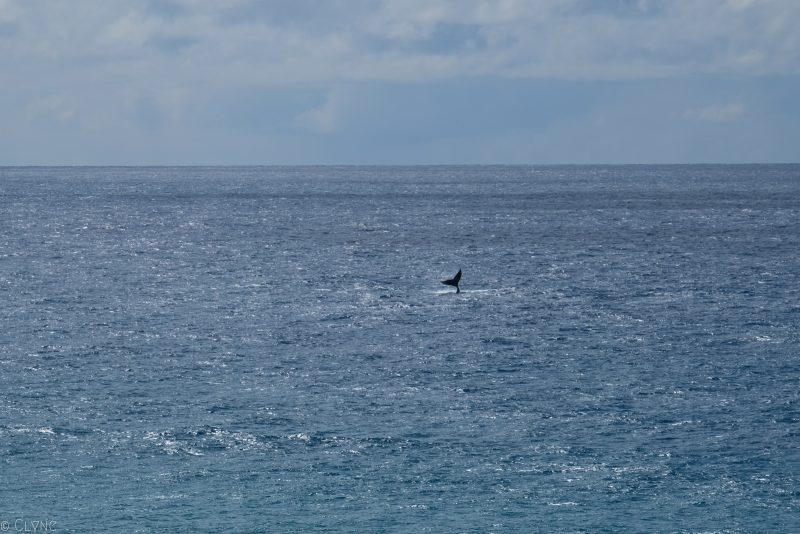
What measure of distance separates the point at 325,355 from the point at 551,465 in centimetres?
2245

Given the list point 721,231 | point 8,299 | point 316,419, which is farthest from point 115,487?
point 721,231

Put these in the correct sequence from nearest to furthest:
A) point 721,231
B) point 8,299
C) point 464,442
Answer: point 464,442 → point 8,299 → point 721,231

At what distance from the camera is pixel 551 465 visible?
43.4m

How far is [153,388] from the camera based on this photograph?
54906 mm

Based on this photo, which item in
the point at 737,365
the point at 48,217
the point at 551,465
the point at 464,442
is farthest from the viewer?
the point at 48,217

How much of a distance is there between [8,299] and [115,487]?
1885 inches

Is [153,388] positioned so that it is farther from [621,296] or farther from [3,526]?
[621,296]

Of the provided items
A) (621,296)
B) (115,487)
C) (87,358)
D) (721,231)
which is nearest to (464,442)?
(115,487)

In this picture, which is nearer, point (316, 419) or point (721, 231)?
point (316, 419)

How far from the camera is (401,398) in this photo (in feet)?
176

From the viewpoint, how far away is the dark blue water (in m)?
39.3

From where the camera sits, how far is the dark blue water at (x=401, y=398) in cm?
3928

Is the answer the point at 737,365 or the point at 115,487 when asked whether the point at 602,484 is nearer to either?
the point at 115,487

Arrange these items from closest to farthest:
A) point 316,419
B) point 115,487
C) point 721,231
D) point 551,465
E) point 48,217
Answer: point 115,487
point 551,465
point 316,419
point 721,231
point 48,217
